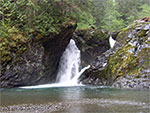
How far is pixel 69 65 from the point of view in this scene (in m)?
24.2

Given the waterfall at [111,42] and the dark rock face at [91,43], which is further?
the dark rock face at [91,43]

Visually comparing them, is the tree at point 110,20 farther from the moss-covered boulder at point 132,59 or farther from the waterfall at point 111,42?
the moss-covered boulder at point 132,59

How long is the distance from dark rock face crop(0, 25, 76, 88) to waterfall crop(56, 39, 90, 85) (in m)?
1.51

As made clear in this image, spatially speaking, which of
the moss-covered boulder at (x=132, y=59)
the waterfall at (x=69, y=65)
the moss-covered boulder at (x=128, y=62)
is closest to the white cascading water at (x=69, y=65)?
the waterfall at (x=69, y=65)

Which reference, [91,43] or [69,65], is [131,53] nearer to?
[91,43]

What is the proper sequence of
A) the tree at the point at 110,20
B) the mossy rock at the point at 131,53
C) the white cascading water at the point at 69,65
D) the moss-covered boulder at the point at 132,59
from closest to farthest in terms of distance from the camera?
the moss-covered boulder at the point at 132,59
the mossy rock at the point at 131,53
the white cascading water at the point at 69,65
the tree at the point at 110,20

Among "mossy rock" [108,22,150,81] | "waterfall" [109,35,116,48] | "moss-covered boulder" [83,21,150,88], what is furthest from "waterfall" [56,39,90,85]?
"mossy rock" [108,22,150,81]

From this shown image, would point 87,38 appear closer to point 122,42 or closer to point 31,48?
point 122,42

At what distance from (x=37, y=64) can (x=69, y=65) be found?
6332 mm

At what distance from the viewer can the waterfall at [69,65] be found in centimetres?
2345

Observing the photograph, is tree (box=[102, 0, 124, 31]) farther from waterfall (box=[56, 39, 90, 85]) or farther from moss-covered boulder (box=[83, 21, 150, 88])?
moss-covered boulder (box=[83, 21, 150, 88])

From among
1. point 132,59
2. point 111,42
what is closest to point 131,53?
point 132,59

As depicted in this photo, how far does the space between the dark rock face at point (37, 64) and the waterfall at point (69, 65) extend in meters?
1.51

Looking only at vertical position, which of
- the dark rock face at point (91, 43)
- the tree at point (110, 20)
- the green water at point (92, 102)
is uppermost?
the tree at point (110, 20)
